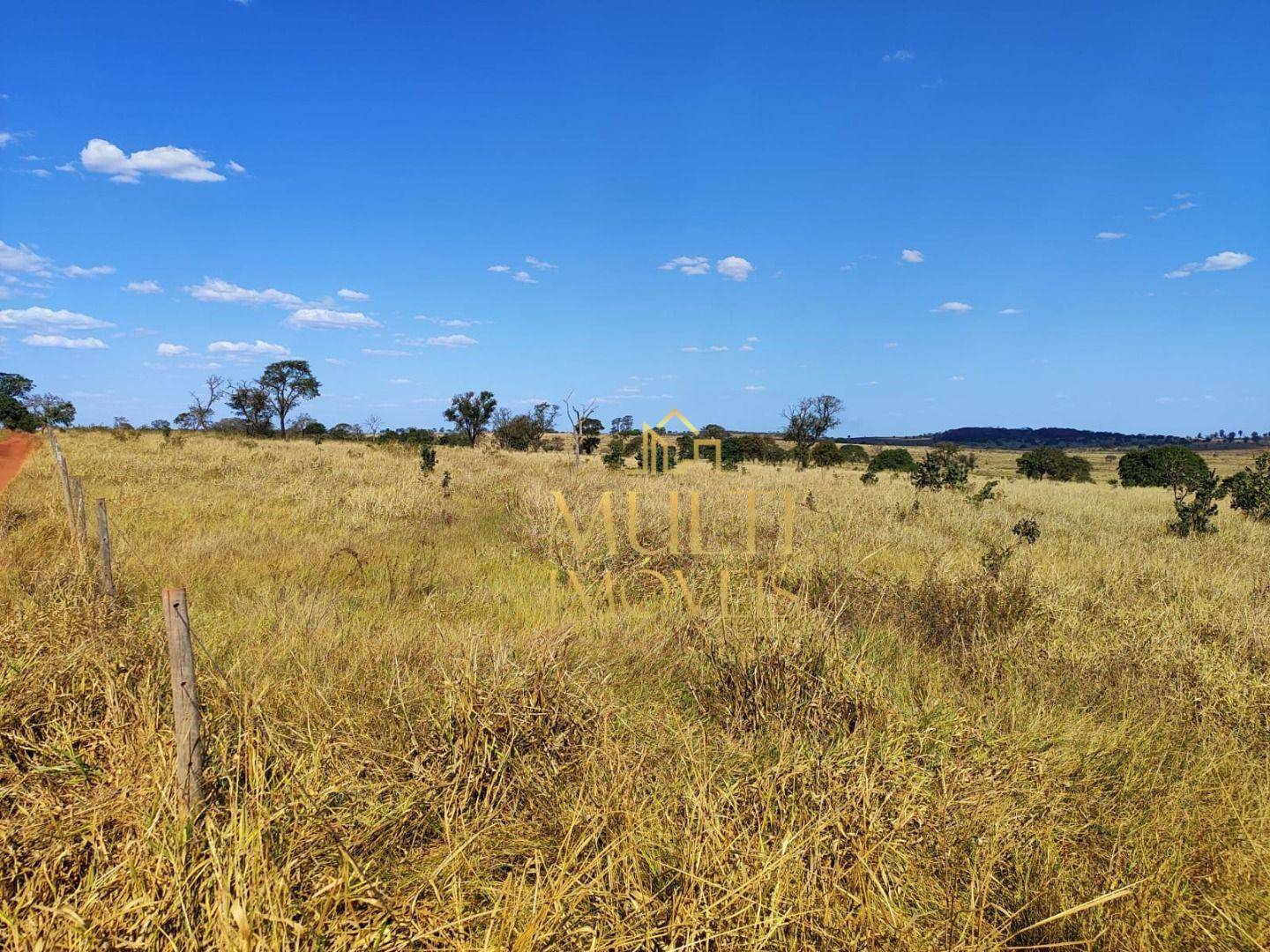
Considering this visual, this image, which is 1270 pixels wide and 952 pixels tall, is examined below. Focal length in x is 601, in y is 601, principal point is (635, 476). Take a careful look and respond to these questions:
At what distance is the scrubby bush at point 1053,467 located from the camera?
35.7 metres

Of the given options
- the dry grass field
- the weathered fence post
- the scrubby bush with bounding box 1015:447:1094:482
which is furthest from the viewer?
the scrubby bush with bounding box 1015:447:1094:482

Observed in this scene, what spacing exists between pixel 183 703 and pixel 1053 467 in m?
43.7

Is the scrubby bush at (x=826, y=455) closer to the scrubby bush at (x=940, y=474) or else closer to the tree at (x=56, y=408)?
the scrubby bush at (x=940, y=474)

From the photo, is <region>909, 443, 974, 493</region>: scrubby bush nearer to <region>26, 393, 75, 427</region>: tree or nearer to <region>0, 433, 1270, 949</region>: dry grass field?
<region>0, 433, 1270, 949</region>: dry grass field

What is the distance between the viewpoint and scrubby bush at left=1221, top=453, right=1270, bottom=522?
12.1 m

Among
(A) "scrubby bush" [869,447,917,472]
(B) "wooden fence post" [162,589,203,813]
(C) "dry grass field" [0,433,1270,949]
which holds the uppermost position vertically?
(A) "scrubby bush" [869,447,917,472]

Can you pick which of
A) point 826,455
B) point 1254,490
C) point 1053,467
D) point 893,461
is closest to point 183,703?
point 1254,490

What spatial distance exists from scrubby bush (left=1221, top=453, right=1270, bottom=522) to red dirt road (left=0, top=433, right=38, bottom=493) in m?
23.7

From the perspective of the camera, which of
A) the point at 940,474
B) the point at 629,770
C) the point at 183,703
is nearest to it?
the point at 183,703

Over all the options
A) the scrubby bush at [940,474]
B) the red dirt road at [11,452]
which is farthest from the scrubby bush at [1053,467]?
the red dirt road at [11,452]

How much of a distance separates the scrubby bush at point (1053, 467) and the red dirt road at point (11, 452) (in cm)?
4296

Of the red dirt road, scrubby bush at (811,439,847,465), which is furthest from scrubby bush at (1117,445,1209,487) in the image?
the red dirt road

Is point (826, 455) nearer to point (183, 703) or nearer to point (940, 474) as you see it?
point (940, 474)

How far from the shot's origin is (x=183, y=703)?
235 cm
